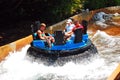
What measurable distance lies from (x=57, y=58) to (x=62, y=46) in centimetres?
48

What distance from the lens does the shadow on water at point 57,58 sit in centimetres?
1154

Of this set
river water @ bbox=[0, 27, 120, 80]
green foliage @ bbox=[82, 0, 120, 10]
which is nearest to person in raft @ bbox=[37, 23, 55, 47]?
river water @ bbox=[0, 27, 120, 80]

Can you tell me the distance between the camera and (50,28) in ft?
52.4

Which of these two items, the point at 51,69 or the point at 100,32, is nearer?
the point at 51,69

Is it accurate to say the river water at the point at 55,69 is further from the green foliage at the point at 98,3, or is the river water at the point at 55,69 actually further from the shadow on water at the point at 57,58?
the green foliage at the point at 98,3

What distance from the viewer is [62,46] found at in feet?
38.6

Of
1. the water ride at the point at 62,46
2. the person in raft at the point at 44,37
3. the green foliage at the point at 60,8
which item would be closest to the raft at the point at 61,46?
the water ride at the point at 62,46

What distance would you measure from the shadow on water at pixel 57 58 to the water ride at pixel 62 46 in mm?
66

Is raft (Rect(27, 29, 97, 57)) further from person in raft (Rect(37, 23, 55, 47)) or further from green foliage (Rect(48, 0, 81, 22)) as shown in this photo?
green foliage (Rect(48, 0, 81, 22))

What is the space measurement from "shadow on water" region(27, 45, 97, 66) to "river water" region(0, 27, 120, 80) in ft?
0.31

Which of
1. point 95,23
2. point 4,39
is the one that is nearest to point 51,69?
point 4,39

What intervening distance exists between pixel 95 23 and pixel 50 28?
3.80m

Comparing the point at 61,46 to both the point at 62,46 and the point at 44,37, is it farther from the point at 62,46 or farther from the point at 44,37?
the point at 44,37

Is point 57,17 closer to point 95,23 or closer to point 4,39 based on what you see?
point 95,23
